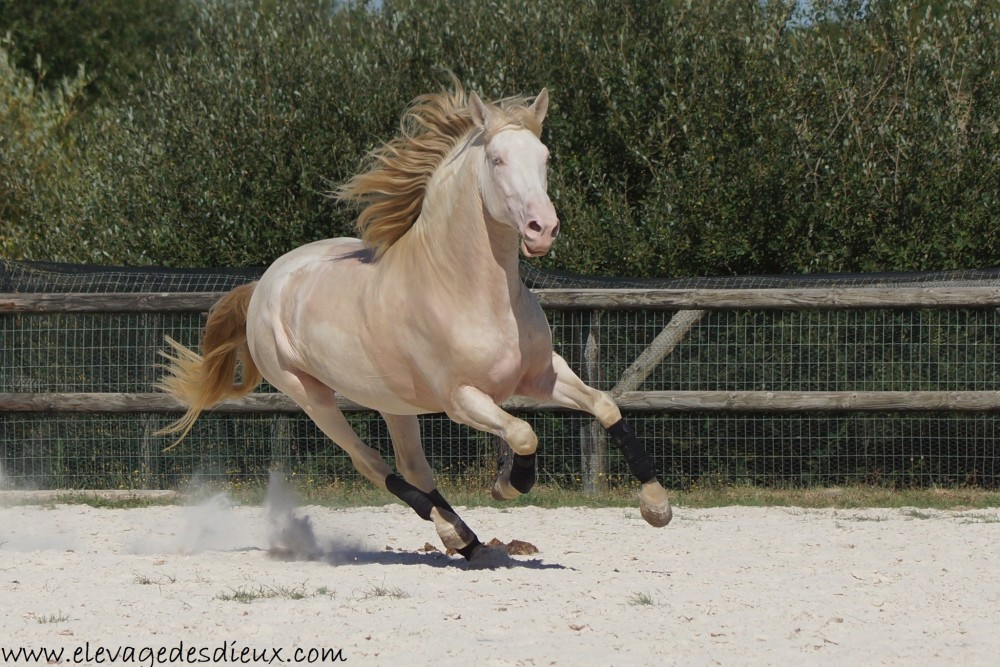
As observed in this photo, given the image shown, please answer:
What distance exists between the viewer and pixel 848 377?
29.6ft

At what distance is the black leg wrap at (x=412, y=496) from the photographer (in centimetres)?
589

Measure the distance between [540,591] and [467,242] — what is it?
4.71 feet

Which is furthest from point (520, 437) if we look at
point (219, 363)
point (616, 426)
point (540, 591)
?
point (219, 363)

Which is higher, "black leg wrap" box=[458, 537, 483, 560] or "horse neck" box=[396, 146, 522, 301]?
"horse neck" box=[396, 146, 522, 301]

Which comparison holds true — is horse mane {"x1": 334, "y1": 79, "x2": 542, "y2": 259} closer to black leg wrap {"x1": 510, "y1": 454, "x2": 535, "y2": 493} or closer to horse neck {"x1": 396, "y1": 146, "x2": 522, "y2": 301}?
horse neck {"x1": 396, "y1": 146, "x2": 522, "y2": 301}

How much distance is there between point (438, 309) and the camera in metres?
5.35

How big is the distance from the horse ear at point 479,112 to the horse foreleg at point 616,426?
1.02m

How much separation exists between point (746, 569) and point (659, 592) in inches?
31.9

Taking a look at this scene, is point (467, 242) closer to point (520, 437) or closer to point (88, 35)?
point (520, 437)

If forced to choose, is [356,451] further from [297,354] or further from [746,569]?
[746,569]

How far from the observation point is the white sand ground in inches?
161

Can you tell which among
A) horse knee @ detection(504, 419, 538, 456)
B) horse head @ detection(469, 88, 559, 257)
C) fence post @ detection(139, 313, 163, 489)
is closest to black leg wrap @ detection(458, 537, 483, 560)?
horse knee @ detection(504, 419, 538, 456)

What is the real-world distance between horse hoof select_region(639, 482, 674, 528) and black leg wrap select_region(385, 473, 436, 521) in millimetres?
1093

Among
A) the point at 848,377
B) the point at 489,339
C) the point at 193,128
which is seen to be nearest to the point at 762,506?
the point at 848,377
